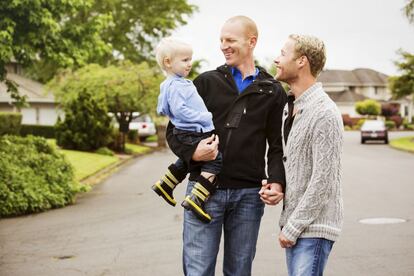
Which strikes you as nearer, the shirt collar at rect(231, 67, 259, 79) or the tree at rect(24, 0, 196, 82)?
the shirt collar at rect(231, 67, 259, 79)

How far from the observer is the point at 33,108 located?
52.3m

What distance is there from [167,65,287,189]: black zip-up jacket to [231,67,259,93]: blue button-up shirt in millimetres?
38

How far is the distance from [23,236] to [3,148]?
493 cm

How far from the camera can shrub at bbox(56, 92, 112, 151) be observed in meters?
33.4

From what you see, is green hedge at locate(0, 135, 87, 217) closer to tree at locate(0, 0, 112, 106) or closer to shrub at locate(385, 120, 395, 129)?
tree at locate(0, 0, 112, 106)

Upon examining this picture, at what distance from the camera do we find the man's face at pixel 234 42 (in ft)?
14.9

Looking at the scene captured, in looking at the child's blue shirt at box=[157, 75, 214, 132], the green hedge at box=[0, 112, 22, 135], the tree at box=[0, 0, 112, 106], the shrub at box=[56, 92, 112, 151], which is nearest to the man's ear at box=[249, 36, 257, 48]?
the child's blue shirt at box=[157, 75, 214, 132]

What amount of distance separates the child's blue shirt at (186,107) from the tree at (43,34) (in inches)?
430

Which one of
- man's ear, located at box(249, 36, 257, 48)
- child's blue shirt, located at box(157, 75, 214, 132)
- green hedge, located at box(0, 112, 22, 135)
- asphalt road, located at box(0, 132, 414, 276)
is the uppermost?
man's ear, located at box(249, 36, 257, 48)

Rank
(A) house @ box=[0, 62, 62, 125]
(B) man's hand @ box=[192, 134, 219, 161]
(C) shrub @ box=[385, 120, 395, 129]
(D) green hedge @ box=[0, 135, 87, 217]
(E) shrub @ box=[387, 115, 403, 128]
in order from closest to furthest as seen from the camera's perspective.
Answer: (B) man's hand @ box=[192, 134, 219, 161], (D) green hedge @ box=[0, 135, 87, 217], (A) house @ box=[0, 62, 62, 125], (C) shrub @ box=[385, 120, 395, 129], (E) shrub @ box=[387, 115, 403, 128]

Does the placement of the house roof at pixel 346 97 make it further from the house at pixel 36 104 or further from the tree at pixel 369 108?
the house at pixel 36 104

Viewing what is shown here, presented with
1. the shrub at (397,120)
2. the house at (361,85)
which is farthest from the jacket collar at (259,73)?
the house at (361,85)

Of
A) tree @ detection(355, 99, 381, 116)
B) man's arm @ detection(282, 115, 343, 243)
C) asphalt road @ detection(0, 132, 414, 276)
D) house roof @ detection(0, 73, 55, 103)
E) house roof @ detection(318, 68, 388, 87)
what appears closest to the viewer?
man's arm @ detection(282, 115, 343, 243)

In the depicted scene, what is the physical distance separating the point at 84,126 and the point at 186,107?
97.0 ft
